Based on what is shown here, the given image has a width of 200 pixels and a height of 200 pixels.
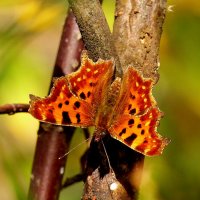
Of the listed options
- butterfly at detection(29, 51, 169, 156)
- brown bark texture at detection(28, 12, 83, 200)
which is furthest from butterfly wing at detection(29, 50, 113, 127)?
brown bark texture at detection(28, 12, 83, 200)

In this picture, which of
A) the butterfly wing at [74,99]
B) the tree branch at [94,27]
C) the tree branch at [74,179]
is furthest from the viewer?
the tree branch at [74,179]

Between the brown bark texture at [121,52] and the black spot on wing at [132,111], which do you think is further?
the black spot on wing at [132,111]

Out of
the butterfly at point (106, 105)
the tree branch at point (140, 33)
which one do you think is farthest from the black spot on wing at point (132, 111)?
the tree branch at point (140, 33)

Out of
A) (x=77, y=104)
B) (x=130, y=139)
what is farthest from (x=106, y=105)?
(x=130, y=139)

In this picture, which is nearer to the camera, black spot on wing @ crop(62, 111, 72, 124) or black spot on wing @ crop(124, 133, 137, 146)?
black spot on wing @ crop(124, 133, 137, 146)

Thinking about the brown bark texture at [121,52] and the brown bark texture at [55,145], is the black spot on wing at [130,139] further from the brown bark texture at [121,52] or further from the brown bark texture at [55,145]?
the brown bark texture at [55,145]

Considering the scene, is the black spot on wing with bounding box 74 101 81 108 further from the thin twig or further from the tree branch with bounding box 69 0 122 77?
the tree branch with bounding box 69 0 122 77

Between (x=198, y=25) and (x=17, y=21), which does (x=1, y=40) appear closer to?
(x=17, y=21)

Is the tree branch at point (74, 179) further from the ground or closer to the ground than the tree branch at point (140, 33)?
closer to the ground
